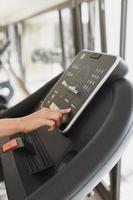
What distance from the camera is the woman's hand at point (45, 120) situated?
91 cm

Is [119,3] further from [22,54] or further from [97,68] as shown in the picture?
[22,54]

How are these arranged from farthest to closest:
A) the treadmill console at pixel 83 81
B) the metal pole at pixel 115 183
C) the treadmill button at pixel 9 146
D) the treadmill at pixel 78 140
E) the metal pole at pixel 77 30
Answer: the metal pole at pixel 77 30, the metal pole at pixel 115 183, the treadmill button at pixel 9 146, the treadmill console at pixel 83 81, the treadmill at pixel 78 140

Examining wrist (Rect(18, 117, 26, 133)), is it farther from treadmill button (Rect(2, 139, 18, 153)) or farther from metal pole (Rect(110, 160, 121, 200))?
metal pole (Rect(110, 160, 121, 200))

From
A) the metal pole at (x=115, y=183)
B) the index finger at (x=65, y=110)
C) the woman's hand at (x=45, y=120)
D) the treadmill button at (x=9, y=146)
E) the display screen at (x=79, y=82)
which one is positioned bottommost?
the metal pole at (x=115, y=183)

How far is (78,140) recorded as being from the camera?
0.92 m

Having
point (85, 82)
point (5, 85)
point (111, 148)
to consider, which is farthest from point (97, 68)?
point (5, 85)

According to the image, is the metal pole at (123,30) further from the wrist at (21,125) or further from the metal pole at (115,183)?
the wrist at (21,125)

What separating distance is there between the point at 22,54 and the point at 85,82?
271 inches

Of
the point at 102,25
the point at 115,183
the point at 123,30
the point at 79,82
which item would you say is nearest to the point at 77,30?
the point at 102,25

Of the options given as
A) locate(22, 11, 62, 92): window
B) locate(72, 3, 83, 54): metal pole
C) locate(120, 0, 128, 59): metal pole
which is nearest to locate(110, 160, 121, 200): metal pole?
locate(120, 0, 128, 59): metal pole

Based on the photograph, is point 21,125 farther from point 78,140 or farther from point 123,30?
point 123,30

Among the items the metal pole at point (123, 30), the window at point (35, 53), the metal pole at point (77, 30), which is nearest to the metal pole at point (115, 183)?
the metal pole at point (123, 30)

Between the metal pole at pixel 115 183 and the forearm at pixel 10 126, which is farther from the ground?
the forearm at pixel 10 126

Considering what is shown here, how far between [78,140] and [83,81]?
0.65 ft
